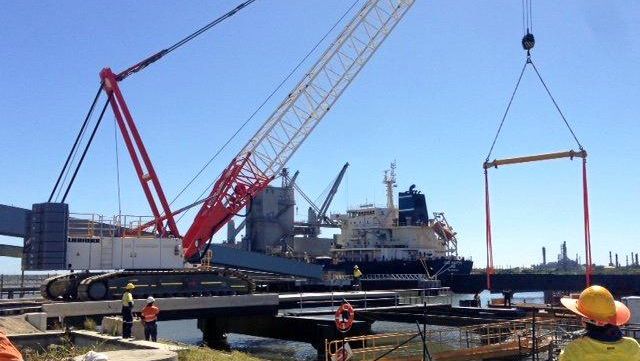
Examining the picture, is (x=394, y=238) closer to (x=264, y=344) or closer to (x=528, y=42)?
(x=264, y=344)

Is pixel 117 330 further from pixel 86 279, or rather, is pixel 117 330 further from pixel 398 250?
pixel 398 250

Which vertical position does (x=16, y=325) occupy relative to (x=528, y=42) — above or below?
below

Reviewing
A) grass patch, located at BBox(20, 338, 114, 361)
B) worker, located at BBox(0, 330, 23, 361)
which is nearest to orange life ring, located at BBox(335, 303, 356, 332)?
grass patch, located at BBox(20, 338, 114, 361)

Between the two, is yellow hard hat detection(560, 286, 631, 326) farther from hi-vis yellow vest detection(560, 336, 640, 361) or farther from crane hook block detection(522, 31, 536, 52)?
crane hook block detection(522, 31, 536, 52)

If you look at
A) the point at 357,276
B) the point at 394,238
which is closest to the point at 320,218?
the point at 394,238

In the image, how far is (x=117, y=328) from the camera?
55.2 feet

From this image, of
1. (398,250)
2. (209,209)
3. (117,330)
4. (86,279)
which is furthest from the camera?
(398,250)

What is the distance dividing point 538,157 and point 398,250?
176 feet

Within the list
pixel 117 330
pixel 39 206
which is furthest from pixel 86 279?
pixel 117 330

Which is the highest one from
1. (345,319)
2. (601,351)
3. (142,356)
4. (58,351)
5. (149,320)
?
(601,351)

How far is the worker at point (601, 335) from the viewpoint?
140 inches

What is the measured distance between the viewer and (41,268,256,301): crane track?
22047 millimetres

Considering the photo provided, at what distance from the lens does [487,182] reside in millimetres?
22781

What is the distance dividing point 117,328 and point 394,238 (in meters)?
61.8
